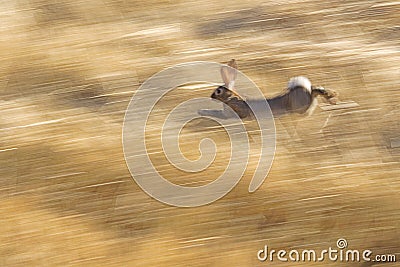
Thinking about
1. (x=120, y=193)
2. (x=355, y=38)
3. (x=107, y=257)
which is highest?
(x=355, y=38)

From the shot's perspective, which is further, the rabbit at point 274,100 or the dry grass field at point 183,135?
the rabbit at point 274,100

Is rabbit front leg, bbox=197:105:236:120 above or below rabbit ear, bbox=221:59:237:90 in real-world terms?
below

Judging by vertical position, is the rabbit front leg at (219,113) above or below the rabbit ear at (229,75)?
below

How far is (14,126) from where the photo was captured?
4.76ft

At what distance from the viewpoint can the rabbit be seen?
1379mm

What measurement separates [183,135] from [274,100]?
18 centimetres

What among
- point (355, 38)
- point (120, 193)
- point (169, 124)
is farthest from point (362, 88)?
point (120, 193)

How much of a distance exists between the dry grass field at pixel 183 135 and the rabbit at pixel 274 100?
2 centimetres

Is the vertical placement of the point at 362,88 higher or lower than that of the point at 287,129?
higher

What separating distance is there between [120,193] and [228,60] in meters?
0.40

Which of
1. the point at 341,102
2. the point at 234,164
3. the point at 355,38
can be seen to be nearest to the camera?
the point at 234,164

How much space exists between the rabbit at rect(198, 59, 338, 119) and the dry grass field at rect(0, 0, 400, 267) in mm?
23

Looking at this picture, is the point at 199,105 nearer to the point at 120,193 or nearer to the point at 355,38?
the point at 120,193

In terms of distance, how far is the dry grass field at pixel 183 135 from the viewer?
4.11 ft
